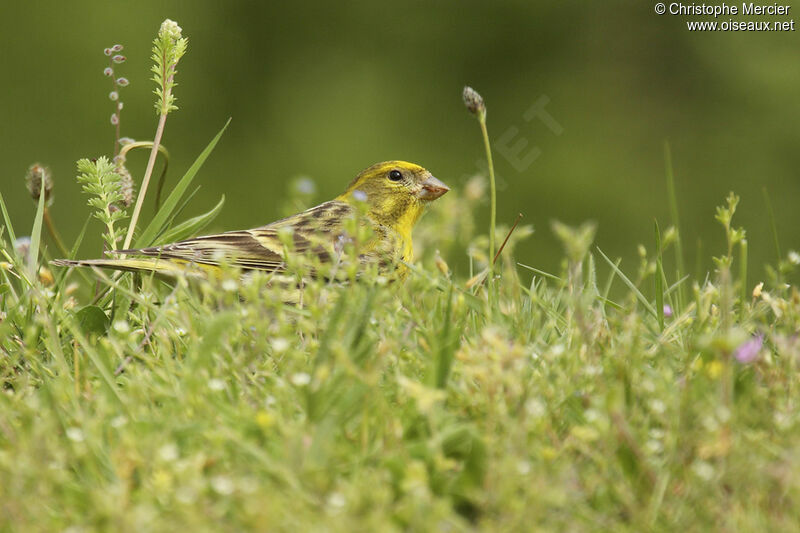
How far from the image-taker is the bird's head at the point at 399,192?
5102 millimetres

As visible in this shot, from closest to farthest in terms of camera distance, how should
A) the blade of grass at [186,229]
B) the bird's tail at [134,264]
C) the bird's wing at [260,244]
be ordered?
1. the bird's tail at [134,264]
2. the blade of grass at [186,229]
3. the bird's wing at [260,244]

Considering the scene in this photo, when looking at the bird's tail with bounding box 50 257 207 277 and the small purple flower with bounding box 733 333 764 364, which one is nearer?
the small purple flower with bounding box 733 333 764 364

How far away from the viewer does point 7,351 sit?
322cm

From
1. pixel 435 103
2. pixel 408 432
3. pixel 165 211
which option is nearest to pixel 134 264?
pixel 165 211

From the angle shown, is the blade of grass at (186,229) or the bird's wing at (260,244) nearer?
the blade of grass at (186,229)

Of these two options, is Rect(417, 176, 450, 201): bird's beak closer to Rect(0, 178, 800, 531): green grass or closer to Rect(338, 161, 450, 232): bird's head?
Rect(338, 161, 450, 232): bird's head

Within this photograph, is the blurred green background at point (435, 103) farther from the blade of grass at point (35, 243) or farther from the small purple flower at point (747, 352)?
the small purple flower at point (747, 352)

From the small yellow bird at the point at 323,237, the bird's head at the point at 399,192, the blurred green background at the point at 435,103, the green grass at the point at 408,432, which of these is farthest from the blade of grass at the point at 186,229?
the blurred green background at the point at 435,103

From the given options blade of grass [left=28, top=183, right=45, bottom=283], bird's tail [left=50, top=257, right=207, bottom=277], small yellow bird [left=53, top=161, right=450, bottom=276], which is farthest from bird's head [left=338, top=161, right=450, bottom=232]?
blade of grass [left=28, top=183, right=45, bottom=283]

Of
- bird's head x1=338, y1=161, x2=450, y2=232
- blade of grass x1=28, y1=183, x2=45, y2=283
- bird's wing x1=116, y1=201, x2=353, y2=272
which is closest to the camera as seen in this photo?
blade of grass x1=28, y1=183, x2=45, y2=283

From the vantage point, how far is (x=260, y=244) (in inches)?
179

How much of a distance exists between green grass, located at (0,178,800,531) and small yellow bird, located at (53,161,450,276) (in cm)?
95

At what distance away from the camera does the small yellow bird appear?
3.91 metres

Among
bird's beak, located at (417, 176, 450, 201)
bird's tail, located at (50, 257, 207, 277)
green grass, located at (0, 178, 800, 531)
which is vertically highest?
bird's beak, located at (417, 176, 450, 201)
